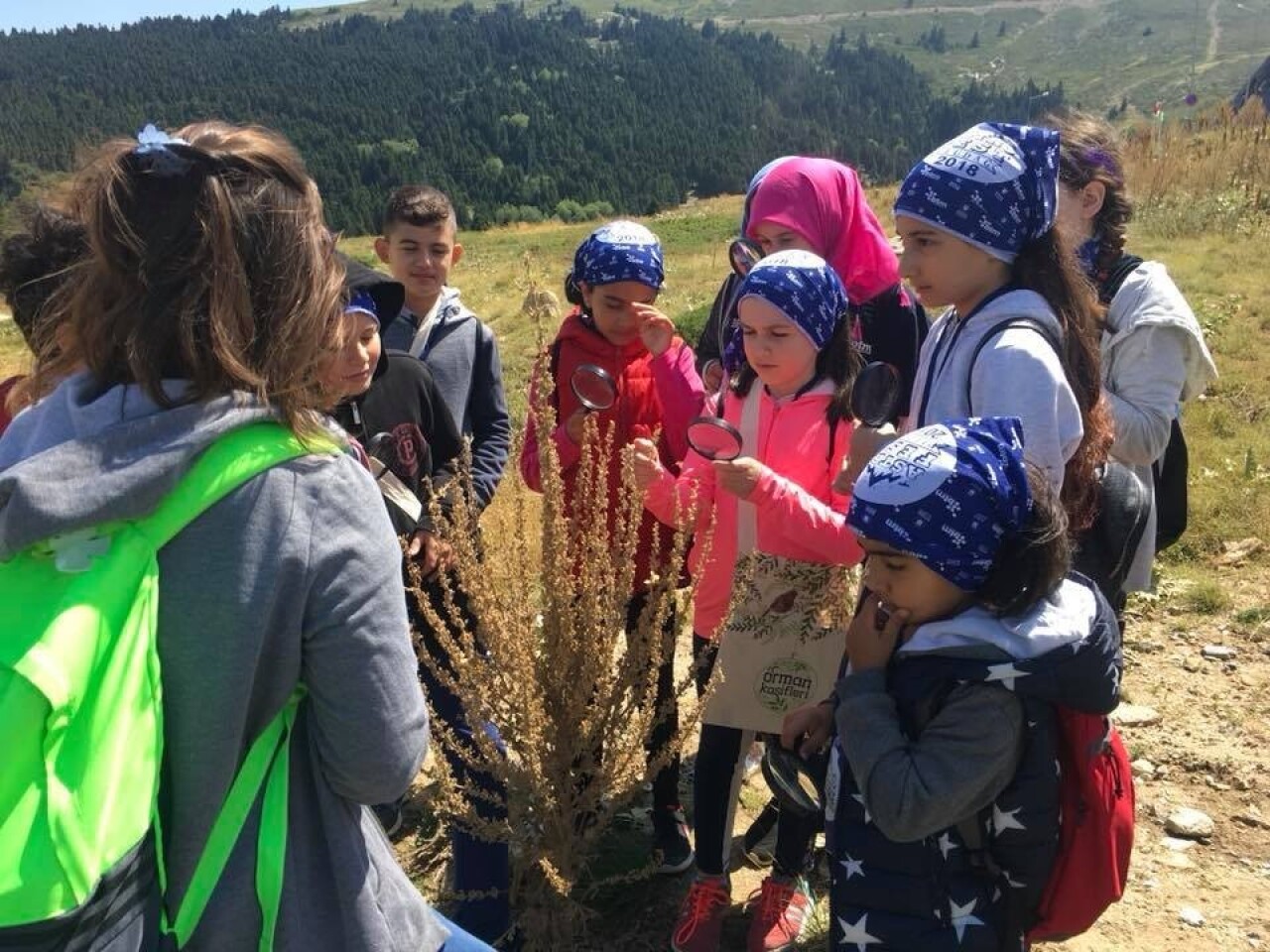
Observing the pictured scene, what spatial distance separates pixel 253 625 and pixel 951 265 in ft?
5.05

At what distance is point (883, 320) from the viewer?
2.76 meters

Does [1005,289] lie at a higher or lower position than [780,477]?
higher

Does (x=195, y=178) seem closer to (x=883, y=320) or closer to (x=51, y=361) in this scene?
(x=51, y=361)

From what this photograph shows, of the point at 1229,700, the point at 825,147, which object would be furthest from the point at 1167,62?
the point at 1229,700

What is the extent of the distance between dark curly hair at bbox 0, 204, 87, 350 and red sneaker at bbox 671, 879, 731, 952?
1.95 meters

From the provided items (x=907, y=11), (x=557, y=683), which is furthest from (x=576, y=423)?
(x=907, y=11)

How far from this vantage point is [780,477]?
2.23 m

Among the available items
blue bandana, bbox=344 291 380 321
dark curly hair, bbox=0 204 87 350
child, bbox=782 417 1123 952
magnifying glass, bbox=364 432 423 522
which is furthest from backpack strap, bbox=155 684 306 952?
dark curly hair, bbox=0 204 87 350

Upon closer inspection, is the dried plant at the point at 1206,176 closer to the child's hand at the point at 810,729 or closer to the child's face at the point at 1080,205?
the child's face at the point at 1080,205

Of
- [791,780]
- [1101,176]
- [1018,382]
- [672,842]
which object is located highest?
[1101,176]

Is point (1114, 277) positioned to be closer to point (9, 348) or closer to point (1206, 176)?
point (1206, 176)

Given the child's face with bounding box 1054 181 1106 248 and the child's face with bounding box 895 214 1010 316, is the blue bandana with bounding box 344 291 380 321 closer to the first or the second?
the child's face with bounding box 895 214 1010 316

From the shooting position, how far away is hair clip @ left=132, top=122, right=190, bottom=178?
113cm

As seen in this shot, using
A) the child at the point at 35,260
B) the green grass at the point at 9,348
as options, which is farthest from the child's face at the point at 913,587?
the green grass at the point at 9,348
